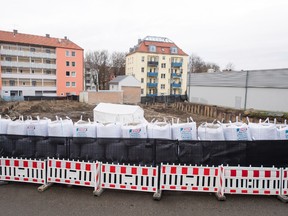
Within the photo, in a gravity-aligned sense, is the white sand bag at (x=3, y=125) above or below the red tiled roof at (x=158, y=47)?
below

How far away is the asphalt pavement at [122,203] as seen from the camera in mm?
4008

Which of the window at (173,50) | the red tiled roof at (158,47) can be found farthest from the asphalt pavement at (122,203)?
the window at (173,50)

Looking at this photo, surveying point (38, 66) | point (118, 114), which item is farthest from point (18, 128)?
point (38, 66)

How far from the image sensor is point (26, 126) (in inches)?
219

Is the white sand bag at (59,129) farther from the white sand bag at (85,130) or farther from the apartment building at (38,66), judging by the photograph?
the apartment building at (38,66)

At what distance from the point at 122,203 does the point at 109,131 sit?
1.70 m

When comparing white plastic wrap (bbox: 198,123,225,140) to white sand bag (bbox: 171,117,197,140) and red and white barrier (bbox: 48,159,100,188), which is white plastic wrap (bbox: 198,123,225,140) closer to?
white sand bag (bbox: 171,117,197,140)

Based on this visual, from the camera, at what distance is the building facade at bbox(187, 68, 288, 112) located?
70.8 ft

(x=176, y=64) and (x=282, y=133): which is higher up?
(x=176, y=64)

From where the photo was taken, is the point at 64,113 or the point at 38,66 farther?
the point at 38,66

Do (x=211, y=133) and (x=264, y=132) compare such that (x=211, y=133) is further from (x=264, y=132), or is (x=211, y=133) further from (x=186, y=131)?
(x=264, y=132)

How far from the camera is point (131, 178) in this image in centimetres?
471

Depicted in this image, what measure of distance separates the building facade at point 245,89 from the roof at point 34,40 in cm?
3037

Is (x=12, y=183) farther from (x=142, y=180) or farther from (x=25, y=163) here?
(x=142, y=180)
